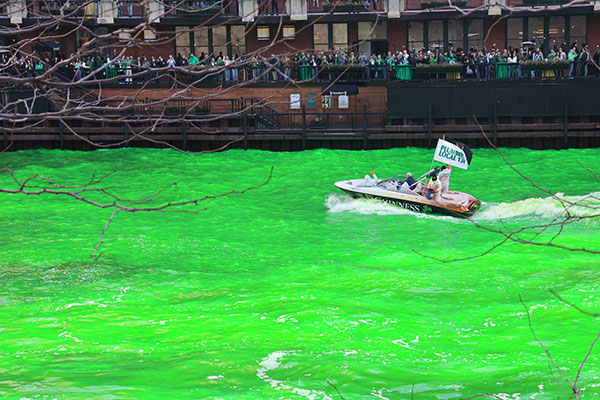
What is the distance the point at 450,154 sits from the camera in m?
24.3

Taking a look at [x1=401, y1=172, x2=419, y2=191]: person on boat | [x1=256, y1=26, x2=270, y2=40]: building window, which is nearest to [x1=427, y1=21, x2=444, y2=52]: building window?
[x1=256, y1=26, x2=270, y2=40]: building window

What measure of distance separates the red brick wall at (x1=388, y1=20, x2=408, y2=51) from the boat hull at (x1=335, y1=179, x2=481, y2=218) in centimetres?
2411

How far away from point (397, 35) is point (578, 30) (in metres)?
10.9

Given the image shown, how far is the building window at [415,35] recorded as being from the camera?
4841cm

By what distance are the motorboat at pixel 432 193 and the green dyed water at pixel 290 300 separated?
1.43 ft

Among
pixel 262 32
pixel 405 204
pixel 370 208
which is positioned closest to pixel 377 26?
pixel 262 32

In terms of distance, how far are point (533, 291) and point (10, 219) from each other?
18.3 meters

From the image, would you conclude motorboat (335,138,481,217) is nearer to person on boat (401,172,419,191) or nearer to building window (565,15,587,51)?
person on boat (401,172,419,191)

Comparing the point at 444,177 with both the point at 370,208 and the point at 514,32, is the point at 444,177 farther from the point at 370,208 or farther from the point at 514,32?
the point at 514,32

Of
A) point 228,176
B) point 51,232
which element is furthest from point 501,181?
point 51,232

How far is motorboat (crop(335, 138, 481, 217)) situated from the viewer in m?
24.2

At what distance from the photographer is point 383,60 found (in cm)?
4341

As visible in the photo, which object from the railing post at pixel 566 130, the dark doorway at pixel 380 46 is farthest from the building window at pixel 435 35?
the railing post at pixel 566 130

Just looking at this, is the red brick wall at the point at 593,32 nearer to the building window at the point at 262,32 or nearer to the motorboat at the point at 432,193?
the building window at the point at 262,32
